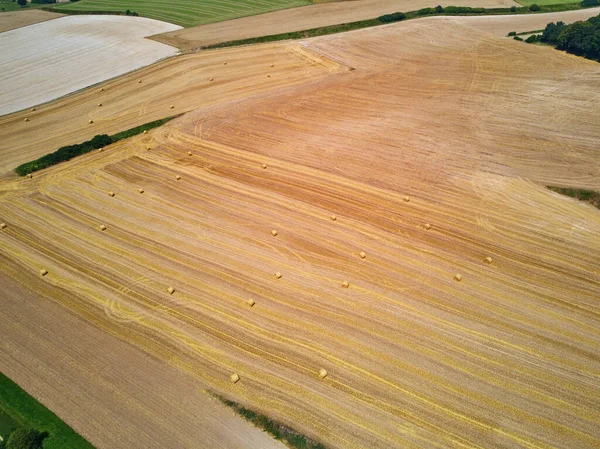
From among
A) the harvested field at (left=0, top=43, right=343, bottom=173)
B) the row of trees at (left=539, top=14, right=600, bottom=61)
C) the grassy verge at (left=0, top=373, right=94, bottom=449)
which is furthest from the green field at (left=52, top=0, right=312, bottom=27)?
the grassy verge at (left=0, top=373, right=94, bottom=449)

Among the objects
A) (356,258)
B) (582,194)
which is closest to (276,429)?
(356,258)

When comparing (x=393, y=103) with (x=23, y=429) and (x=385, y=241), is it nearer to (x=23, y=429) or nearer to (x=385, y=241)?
(x=385, y=241)

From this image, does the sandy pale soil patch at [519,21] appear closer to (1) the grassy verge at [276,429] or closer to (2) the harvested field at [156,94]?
(2) the harvested field at [156,94]

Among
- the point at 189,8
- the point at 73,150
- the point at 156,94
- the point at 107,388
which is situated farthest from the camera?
the point at 189,8

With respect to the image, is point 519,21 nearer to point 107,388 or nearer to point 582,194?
point 582,194

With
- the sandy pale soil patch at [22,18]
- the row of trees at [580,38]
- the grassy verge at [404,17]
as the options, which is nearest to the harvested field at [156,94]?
the grassy verge at [404,17]

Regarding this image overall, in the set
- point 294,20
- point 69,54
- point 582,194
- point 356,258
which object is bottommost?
point 356,258
